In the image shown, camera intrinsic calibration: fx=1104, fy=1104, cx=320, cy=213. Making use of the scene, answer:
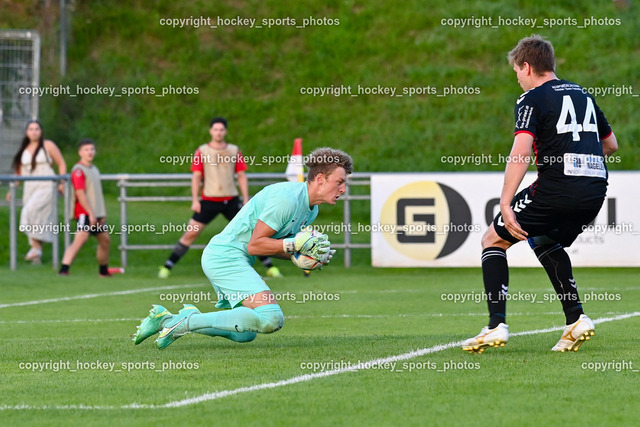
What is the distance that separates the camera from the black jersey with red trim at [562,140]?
23.6 feet

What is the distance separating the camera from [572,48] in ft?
101

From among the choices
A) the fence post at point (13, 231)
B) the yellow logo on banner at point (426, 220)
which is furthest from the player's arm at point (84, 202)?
the yellow logo on banner at point (426, 220)

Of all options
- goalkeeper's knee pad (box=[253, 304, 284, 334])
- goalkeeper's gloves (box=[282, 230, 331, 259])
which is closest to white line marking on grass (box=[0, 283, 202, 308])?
goalkeeper's knee pad (box=[253, 304, 284, 334])

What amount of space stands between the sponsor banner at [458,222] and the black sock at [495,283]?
8.87m

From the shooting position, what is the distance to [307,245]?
7.29m

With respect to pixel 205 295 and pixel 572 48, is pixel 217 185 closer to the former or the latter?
pixel 205 295

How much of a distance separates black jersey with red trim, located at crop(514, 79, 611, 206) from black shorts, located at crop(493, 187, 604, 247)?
5 centimetres

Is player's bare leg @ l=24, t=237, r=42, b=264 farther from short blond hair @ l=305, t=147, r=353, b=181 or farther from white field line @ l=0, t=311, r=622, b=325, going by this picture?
short blond hair @ l=305, t=147, r=353, b=181

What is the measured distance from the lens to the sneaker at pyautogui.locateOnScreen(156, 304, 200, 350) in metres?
7.75

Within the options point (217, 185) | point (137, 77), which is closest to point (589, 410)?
point (217, 185)

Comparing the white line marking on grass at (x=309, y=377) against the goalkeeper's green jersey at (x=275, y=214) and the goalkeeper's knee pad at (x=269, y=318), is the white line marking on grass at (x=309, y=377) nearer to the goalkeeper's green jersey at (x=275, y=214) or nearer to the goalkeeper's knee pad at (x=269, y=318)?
the goalkeeper's knee pad at (x=269, y=318)

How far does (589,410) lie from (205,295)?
8254mm

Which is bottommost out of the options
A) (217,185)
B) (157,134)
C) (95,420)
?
(95,420)

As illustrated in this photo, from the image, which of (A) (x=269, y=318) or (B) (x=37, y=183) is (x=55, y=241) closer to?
(B) (x=37, y=183)
